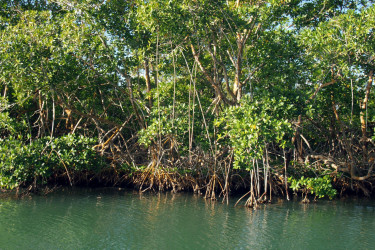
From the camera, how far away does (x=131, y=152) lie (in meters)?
9.85

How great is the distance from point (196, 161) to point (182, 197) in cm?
79

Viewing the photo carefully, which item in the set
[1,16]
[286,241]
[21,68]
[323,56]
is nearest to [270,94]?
[323,56]

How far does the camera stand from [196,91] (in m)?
7.86

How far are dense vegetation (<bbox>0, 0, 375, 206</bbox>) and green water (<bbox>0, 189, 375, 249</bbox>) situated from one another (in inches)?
20.9

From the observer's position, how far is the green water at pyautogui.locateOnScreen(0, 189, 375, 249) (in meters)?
5.44

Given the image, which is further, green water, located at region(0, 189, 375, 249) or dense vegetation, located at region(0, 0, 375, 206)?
dense vegetation, located at region(0, 0, 375, 206)

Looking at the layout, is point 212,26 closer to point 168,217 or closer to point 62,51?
point 62,51

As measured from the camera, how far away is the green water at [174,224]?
5.44 metres

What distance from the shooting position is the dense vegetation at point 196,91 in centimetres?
729

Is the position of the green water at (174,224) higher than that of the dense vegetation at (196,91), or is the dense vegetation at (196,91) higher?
the dense vegetation at (196,91)

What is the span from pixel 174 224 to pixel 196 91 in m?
2.60

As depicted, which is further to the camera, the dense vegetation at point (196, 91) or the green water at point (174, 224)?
the dense vegetation at point (196, 91)

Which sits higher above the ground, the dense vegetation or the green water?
the dense vegetation

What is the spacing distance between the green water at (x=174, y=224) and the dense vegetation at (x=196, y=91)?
0.53 metres
